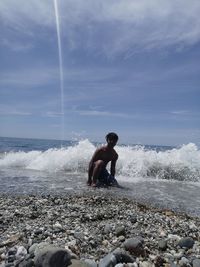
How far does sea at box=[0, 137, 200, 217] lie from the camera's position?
8734mm

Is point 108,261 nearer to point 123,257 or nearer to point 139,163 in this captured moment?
point 123,257

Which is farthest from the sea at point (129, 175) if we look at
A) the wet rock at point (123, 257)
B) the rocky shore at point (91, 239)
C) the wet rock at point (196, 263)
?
the wet rock at point (123, 257)

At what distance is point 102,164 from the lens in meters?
10.1

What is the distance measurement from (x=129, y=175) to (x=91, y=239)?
10317 millimetres

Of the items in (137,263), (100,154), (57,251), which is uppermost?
(100,154)

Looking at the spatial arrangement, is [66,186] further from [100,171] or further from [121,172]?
[121,172]

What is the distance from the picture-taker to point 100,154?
10.5 meters

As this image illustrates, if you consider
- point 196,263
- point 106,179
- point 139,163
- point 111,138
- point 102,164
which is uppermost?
point 111,138

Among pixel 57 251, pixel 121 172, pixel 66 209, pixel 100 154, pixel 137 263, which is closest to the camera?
pixel 57 251

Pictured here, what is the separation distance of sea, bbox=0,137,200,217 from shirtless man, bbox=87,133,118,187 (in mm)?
418

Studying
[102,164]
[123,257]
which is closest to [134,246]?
[123,257]

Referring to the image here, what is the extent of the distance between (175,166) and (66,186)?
6.93 m

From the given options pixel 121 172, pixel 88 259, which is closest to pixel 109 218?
pixel 88 259

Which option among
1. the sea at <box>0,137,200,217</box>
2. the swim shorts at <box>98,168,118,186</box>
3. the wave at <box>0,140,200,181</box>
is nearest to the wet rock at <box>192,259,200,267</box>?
the sea at <box>0,137,200,217</box>
